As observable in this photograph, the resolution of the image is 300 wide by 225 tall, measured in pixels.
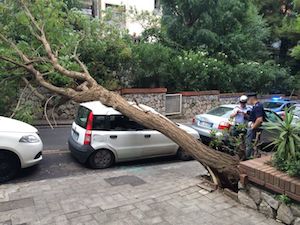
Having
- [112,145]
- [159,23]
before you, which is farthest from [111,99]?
[159,23]

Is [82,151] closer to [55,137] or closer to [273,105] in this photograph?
[55,137]

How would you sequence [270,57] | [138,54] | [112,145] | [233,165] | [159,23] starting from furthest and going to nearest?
1. [270,57]
2. [159,23]
3. [138,54]
4. [112,145]
5. [233,165]

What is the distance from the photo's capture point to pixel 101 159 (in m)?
7.40

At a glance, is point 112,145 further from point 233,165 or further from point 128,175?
point 233,165

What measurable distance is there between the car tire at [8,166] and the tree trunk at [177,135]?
101 inches

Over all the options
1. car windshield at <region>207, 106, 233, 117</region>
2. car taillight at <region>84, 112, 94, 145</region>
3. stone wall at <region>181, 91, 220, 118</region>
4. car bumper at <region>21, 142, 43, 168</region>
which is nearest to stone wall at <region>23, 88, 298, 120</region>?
stone wall at <region>181, 91, 220, 118</region>

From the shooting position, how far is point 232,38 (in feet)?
56.4

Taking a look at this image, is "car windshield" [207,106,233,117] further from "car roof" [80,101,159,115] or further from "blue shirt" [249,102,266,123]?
"car roof" [80,101,159,115]

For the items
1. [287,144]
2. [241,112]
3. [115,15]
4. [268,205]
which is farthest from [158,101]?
[268,205]

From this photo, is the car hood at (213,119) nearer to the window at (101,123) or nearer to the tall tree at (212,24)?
the window at (101,123)

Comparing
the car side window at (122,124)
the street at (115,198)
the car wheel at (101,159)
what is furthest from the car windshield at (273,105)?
the car wheel at (101,159)

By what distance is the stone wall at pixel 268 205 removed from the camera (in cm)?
405

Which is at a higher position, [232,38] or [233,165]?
[232,38]

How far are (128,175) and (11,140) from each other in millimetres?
2624
